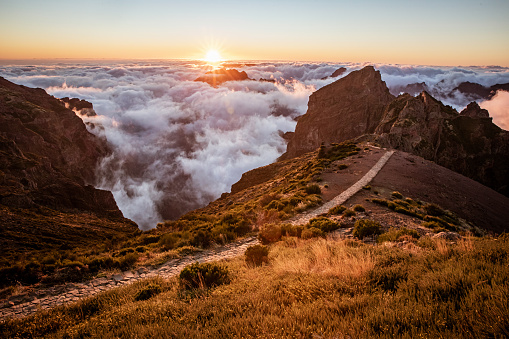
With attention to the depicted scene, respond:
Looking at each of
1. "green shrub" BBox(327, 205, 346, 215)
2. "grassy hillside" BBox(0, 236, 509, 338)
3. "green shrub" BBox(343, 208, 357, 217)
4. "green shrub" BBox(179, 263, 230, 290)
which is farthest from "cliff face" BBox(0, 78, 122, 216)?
"green shrub" BBox(343, 208, 357, 217)

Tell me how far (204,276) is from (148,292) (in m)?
1.76

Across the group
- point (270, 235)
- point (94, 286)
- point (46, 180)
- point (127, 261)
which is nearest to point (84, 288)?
point (94, 286)

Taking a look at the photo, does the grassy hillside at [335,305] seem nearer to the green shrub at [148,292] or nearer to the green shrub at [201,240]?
the green shrub at [148,292]

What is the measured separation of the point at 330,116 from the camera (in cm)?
13638

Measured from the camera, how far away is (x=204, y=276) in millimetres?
7855

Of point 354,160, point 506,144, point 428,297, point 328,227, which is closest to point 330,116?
point 506,144

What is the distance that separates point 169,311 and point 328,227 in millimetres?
10025

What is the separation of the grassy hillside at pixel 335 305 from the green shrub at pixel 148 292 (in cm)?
4

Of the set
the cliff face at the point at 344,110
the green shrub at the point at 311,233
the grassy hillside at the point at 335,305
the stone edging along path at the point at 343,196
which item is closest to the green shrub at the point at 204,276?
the grassy hillside at the point at 335,305

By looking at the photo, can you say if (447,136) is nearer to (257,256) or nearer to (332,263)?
(257,256)

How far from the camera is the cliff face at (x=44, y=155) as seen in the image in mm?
66938

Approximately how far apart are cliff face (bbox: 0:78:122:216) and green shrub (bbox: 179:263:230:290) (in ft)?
204

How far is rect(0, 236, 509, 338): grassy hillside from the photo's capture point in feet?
11.7

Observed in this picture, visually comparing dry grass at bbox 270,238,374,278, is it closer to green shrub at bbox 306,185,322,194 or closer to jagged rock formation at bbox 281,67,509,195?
green shrub at bbox 306,185,322,194
